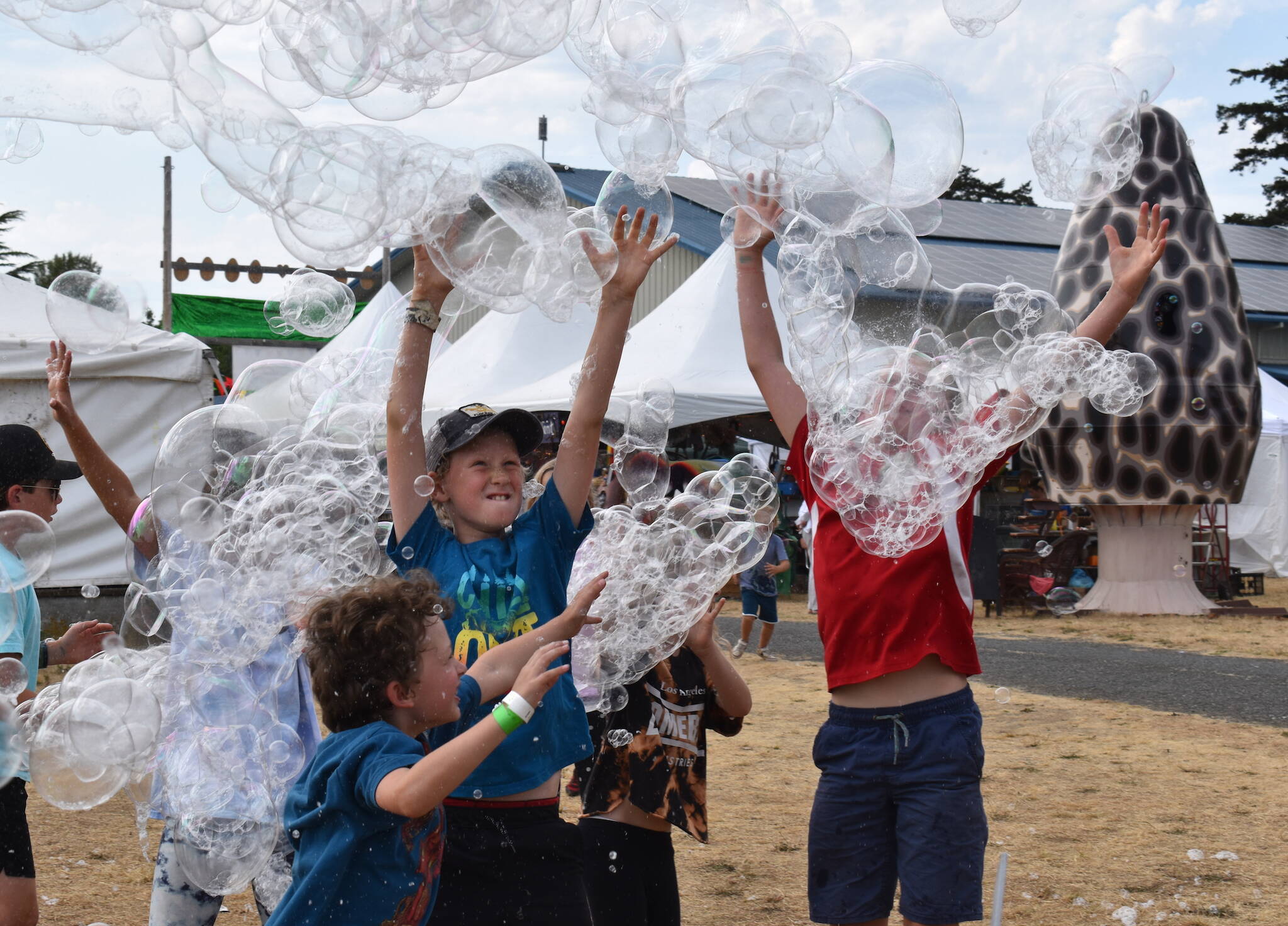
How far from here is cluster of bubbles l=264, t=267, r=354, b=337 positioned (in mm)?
4129

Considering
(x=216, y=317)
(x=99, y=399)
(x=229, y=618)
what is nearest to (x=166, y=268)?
(x=216, y=317)

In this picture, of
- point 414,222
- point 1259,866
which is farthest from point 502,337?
point 414,222

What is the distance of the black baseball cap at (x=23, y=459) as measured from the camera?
3.52 metres

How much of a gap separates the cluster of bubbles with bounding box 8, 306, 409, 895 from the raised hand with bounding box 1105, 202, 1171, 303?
1.89 metres

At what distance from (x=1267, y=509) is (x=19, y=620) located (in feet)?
58.6

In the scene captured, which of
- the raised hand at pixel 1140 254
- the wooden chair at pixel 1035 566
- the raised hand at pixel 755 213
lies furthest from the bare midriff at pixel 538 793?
the wooden chair at pixel 1035 566

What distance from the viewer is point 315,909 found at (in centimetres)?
207

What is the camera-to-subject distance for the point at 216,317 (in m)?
21.9

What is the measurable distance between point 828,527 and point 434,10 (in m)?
1.50

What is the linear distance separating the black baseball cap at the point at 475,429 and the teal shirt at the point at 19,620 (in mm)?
1057

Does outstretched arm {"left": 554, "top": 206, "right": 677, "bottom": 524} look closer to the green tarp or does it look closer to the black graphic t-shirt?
the black graphic t-shirt

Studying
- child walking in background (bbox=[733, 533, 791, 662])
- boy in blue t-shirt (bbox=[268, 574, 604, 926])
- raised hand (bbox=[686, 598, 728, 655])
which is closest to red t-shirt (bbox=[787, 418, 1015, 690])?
raised hand (bbox=[686, 598, 728, 655])

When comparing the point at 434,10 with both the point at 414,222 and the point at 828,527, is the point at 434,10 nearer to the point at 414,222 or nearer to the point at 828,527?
the point at 414,222

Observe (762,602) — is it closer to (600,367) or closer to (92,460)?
(92,460)
